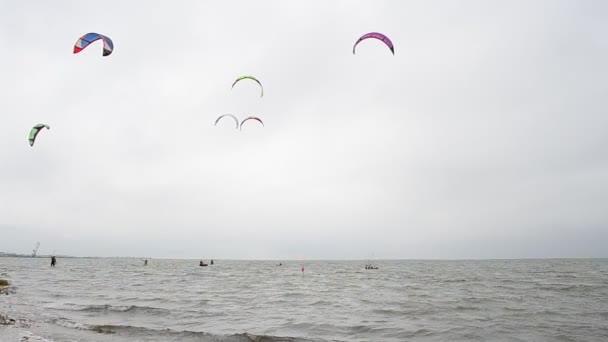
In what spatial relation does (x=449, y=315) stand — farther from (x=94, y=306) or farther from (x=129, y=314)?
(x=94, y=306)

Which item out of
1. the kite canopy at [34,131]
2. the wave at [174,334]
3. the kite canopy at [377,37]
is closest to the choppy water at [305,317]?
the wave at [174,334]

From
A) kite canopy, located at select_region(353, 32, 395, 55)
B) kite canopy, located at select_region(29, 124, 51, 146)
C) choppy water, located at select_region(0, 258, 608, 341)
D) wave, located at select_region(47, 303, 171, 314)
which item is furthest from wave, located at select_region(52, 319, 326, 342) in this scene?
kite canopy, located at select_region(353, 32, 395, 55)

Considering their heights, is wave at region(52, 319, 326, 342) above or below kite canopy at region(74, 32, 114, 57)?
below

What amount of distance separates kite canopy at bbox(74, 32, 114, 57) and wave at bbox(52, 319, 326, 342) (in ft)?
36.6

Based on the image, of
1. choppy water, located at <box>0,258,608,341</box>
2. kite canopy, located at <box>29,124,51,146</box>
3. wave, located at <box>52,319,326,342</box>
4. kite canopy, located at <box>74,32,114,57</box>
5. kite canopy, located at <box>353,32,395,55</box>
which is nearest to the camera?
wave, located at <box>52,319,326,342</box>

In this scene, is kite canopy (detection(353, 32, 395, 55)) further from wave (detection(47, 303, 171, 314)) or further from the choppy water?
wave (detection(47, 303, 171, 314))

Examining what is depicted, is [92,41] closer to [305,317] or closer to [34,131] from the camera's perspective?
[34,131]

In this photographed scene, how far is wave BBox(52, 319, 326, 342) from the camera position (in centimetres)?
1422

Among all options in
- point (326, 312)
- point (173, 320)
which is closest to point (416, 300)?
point (326, 312)

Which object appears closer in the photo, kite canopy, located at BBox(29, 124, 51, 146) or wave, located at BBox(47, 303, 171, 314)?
wave, located at BBox(47, 303, 171, 314)

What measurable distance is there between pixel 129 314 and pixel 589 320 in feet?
68.5

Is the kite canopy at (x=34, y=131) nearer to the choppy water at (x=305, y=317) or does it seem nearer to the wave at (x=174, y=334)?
the choppy water at (x=305, y=317)

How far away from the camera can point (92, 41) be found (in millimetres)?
18547

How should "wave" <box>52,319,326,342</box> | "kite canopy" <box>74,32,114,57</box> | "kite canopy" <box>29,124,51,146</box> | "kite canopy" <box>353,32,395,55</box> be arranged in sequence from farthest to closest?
"kite canopy" <box>29,124,51,146</box>, "kite canopy" <box>353,32,395,55</box>, "kite canopy" <box>74,32,114,57</box>, "wave" <box>52,319,326,342</box>
